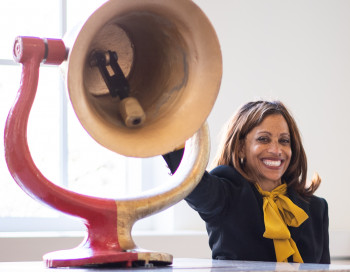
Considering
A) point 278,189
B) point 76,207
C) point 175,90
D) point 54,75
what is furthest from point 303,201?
point 54,75

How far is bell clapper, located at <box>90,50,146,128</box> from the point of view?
121 centimetres

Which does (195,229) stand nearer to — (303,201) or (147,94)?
(303,201)

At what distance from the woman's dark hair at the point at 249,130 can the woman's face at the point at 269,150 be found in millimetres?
21

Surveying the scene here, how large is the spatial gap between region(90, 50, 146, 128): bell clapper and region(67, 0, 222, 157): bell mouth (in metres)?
0.01

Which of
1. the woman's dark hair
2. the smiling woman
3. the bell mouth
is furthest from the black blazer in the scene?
the bell mouth

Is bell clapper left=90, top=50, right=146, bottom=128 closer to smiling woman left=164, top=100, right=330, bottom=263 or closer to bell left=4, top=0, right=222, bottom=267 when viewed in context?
bell left=4, top=0, right=222, bottom=267

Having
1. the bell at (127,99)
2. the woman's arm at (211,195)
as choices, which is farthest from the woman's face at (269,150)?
the bell at (127,99)

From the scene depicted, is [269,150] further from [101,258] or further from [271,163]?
[101,258]

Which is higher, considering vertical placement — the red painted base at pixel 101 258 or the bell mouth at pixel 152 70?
the bell mouth at pixel 152 70

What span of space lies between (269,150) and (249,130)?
11 cm

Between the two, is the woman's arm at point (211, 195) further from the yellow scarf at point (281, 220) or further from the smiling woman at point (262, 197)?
the yellow scarf at point (281, 220)

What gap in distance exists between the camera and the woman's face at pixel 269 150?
6.82ft

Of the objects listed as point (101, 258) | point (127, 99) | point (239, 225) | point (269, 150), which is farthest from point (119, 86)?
point (269, 150)

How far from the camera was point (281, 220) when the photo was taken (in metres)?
1.94
